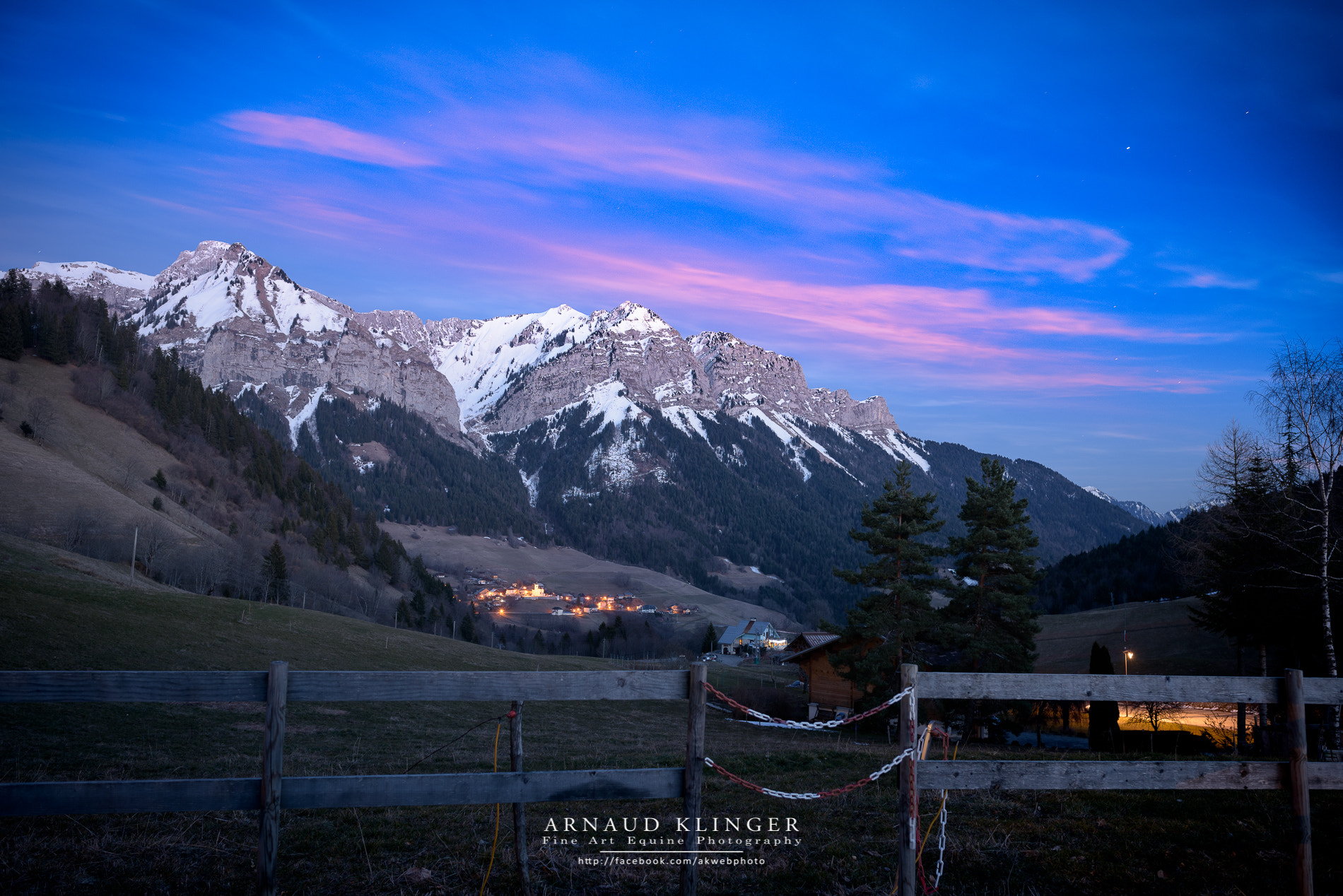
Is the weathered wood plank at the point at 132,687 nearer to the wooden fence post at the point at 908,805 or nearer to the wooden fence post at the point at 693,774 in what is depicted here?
the wooden fence post at the point at 693,774

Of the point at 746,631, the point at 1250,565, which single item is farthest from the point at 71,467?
the point at 746,631

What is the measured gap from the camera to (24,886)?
20.0 feet

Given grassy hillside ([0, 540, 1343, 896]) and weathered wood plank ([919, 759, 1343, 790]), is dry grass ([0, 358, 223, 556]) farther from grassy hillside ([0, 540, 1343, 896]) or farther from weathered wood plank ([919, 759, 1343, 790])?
weathered wood plank ([919, 759, 1343, 790])

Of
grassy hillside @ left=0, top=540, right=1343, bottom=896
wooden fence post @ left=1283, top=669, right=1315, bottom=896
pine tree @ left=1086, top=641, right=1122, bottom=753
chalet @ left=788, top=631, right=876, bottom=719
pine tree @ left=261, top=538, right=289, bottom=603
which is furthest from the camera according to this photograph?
pine tree @ left=261, top=538, right=289, bottom=603

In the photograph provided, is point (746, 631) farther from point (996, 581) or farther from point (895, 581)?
point (996, 581)

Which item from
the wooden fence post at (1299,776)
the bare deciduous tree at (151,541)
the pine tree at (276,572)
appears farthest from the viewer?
the pine tree at (276,572)

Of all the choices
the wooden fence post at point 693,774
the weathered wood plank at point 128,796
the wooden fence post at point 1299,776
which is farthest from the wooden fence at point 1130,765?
the weathered wood plank at point 128,796

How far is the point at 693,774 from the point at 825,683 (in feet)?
148

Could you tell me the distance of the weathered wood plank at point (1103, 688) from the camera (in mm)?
6004

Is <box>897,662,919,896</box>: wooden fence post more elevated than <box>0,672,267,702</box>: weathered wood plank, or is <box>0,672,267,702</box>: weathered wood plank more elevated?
<box>0,672,267,702</box>: weathered wood plank

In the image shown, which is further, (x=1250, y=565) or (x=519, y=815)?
(x=1250, y=565)

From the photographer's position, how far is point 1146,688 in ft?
21.3

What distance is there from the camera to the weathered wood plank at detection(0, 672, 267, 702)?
509 centimetres

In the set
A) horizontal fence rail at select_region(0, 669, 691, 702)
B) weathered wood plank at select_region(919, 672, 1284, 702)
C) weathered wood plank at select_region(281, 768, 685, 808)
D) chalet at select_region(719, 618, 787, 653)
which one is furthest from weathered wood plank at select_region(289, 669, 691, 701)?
chalet at select_region(719, 618, 787, 653)
